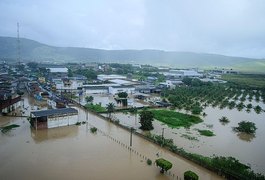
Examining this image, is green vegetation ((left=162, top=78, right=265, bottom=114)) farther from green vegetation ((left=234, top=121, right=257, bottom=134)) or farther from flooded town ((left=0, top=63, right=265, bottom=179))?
green vegetation ((left=234, top=121, right=257, bottom=134))

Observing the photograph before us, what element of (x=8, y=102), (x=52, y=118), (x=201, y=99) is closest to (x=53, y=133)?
(x=52, y=118)

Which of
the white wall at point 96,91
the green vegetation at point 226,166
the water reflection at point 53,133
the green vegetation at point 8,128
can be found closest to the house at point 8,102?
the green vegetation at point 8,128

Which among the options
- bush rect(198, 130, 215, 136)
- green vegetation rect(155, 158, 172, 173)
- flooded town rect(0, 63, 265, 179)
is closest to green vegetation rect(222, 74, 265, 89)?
flooded town rect(0, 63, 265, 179)

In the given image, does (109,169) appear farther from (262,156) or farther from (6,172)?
(262,156)

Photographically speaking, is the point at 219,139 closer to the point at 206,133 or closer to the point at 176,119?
the point at 206,133

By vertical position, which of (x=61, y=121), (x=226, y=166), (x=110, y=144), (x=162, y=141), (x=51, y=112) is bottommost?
(x=110, y=144)

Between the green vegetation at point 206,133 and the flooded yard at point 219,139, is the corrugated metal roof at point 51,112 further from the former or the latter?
the green vegetation at point 206,133

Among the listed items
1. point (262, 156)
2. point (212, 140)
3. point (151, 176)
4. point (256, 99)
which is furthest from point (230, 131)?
point (256, 99)
